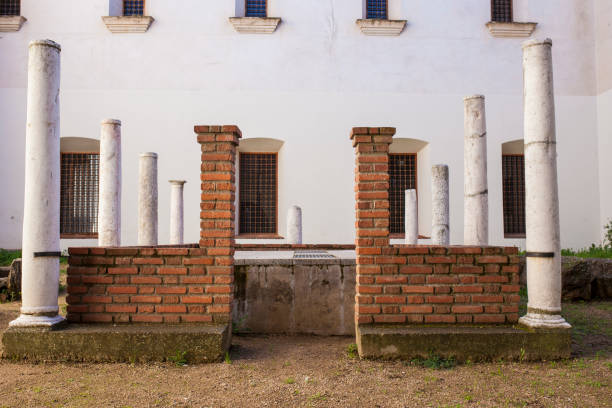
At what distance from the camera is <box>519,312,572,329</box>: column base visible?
3.62m

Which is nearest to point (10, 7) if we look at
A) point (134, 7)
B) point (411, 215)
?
point (134, 7)

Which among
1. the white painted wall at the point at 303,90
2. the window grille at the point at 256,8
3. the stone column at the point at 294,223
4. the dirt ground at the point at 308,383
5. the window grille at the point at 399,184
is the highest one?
the window grille at the point at 256,8

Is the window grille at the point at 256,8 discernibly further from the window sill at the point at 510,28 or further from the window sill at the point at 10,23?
the window sill at the point at 510,28

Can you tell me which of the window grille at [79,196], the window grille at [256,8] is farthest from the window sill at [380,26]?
the window grille at [79,196]

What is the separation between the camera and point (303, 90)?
435 inches

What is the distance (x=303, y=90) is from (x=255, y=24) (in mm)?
1793

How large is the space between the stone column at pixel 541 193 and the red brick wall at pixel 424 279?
0.18m

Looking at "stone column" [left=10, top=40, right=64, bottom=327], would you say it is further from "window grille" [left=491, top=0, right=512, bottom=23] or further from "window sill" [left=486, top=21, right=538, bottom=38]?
"window grille" [left=491, top=0, right=512, bottom=23]

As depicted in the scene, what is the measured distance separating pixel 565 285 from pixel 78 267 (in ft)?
19.5

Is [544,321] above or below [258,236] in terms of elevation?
below

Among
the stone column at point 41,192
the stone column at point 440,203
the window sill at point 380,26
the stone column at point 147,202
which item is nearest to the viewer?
the stone column at point 41,192

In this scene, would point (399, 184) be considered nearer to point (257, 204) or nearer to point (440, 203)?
point (257, 204)

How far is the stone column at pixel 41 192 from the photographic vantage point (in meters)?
3.74

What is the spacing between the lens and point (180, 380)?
322 cm
